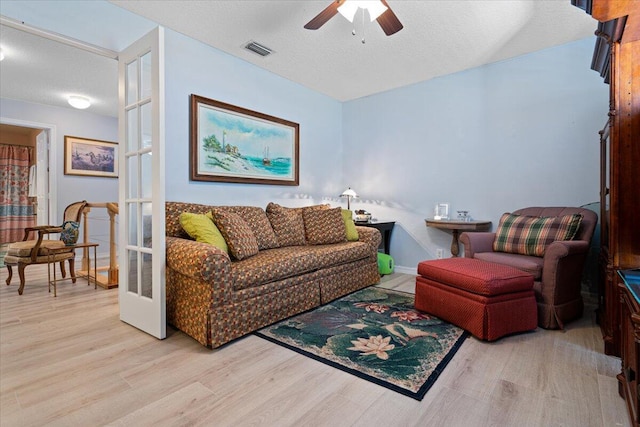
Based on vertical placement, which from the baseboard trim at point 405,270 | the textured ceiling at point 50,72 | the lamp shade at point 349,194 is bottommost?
the baseboard trim at point 405,270

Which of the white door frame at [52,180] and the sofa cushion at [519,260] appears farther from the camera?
the white door frame at [52,180]

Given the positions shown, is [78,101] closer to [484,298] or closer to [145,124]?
[145,124]

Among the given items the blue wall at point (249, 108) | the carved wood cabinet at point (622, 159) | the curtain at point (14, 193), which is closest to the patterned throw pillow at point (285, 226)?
the blue wall at point (249, 108)

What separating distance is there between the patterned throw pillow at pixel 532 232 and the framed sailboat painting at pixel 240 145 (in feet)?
8.00

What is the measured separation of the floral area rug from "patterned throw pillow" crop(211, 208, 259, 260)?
0.62m

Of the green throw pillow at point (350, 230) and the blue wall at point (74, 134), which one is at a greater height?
the blue wall at point (74, 134)

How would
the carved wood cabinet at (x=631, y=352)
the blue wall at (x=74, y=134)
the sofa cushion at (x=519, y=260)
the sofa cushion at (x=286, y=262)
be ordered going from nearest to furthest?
the carved wood cabinet at (x=631, y=352) → the sofa cushion at (x=286, y=262) → the sofa cushion at (x=519, y=260) → the blue wall at (x=74, y=134)

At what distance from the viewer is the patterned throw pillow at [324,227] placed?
3311 mm

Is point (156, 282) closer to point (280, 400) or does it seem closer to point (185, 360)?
point (185, 360)

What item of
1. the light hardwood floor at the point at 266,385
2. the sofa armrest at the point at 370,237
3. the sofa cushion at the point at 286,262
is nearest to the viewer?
the light hardwood floor at the point at 266,385

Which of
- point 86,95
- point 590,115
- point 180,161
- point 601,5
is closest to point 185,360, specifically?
point 180,161

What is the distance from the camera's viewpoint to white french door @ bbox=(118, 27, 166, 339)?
6.77 feet

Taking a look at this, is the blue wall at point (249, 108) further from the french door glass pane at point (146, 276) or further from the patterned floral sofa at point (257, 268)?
the french door glass pane at point (146, 276)

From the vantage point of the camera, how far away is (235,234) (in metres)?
2.46
